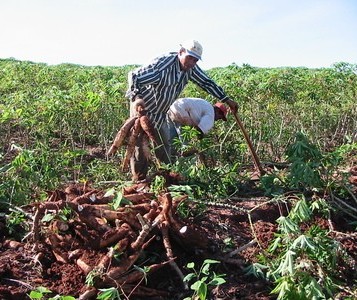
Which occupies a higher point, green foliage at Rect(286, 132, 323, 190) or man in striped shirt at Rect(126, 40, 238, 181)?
man in striped shirt at Rect(126, 40, 238, 181)

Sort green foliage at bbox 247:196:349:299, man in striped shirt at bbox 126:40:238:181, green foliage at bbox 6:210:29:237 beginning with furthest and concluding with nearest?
man in striped shirt at bbox 126:40:238:181, green foliage at bbox 6:210:29:237, green foliage at bbox 247:196:349:299

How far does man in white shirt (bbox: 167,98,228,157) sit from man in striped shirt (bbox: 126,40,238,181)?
13 cm

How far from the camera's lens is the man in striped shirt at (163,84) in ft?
13.6

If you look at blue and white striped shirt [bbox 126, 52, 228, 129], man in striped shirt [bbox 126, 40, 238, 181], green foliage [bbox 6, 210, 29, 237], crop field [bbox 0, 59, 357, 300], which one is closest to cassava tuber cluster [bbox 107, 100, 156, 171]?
crop field [bbox 0, 59, 357, 300]

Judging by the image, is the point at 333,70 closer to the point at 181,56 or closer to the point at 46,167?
the point at 181,56

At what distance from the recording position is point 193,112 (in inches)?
183

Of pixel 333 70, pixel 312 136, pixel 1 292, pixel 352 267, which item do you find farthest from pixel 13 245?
pixel 333 70

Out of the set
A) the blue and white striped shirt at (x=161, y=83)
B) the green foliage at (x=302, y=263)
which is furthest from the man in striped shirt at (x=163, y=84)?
the green foliage at (x=302, y=263)

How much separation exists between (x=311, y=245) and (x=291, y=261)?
132mm

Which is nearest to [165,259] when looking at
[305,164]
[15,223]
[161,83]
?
[15,223]

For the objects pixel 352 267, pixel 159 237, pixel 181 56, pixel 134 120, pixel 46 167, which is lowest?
pixel 352 267

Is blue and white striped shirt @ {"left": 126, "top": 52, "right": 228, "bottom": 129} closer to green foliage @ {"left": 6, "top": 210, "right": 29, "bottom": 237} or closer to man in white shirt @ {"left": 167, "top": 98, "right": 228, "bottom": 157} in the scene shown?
man in white shirt @ {"left": 167, "top": 98, "right": 228, "bottom": 157}

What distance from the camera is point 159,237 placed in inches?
116

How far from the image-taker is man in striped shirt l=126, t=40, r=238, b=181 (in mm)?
4152
